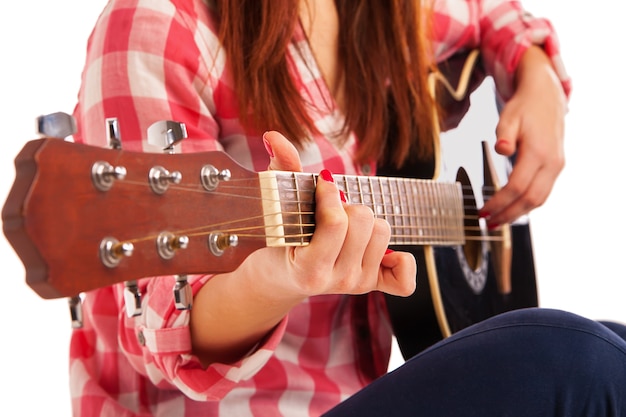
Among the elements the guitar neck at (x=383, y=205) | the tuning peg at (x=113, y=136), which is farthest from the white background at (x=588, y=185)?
the tuning peg at (x=113, y=136)

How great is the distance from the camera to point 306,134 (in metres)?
Result: 1.00

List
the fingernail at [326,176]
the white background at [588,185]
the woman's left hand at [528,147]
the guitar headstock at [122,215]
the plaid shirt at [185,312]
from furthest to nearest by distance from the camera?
1. the white background at [588,185]
2. the woman's left hand at [528,147]
3. the plaid shirt at [185,312]
4. the fingernail at [326,176]
5. the guitar headstock at [122,215]

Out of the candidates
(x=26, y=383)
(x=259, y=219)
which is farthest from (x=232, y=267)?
(x=26, y=383)

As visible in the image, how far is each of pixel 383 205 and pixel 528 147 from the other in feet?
1.54

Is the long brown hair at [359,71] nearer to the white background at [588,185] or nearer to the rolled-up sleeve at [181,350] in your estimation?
→ the rolled-up sleeve at [181,350]

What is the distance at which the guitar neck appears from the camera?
688 millimetres

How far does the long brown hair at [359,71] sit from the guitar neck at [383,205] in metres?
0.09

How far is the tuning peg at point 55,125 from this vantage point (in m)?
0.53

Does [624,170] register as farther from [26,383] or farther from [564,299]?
[26,383]

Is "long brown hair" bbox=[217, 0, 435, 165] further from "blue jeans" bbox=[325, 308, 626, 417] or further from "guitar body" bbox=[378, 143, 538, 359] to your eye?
"blue jeans" bbox=[325, 308, 626, 417]

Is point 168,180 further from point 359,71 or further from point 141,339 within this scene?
point 359,71

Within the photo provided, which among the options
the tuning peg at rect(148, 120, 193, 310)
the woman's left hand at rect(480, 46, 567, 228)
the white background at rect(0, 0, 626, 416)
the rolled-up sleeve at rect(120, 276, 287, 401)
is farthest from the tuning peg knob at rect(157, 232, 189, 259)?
the white background at rect(0, 0, 626, 416)

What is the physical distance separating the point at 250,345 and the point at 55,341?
868mm

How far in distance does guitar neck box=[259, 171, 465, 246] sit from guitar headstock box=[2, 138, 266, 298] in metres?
0.02
